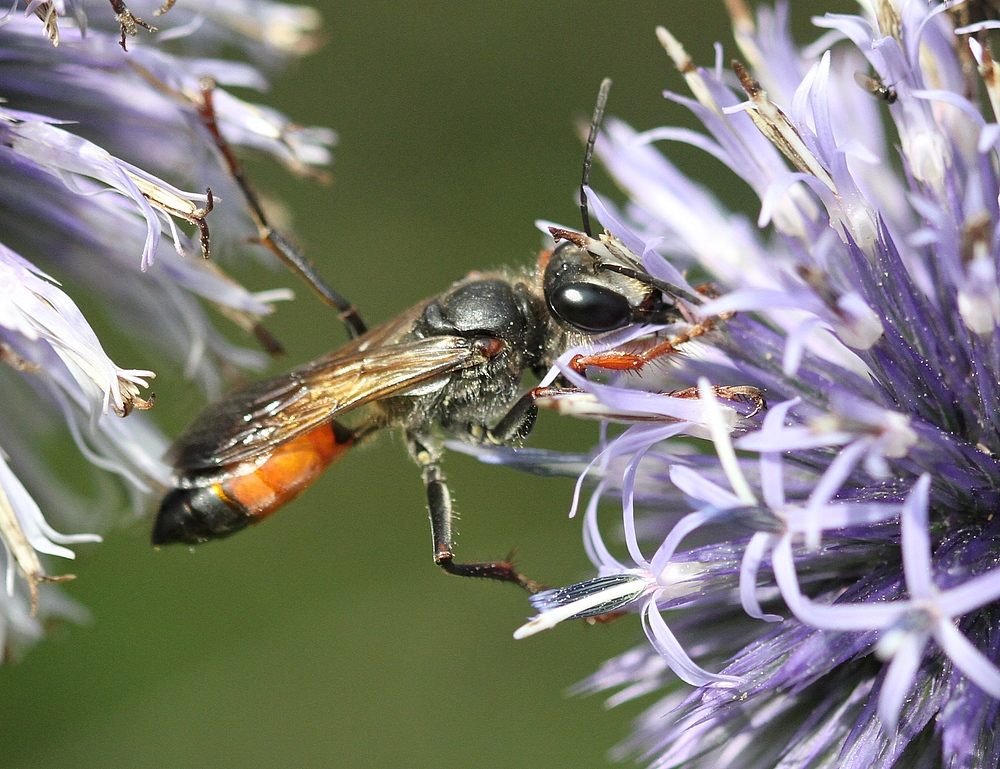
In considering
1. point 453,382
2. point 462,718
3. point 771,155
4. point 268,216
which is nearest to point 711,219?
point 771,155

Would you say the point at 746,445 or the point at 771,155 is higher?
the point at 771,155

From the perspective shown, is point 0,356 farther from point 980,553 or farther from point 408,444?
point 980,553

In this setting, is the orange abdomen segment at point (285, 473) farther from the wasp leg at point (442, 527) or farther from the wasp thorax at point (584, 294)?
the wasp thorax at point (584, 294)

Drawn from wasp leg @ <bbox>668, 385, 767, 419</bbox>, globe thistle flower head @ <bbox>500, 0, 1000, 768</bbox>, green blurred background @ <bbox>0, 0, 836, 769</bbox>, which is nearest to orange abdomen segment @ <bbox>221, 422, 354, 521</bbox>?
globe thistle flower head @ <bbox>500, 0, 1000, 768</bbox>

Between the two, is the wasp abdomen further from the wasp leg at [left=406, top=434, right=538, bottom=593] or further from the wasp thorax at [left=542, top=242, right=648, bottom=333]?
the wasp thorax at [left=542, top=242, right=648, bottom=333]

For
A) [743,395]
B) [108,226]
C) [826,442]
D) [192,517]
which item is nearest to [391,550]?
[192,517]

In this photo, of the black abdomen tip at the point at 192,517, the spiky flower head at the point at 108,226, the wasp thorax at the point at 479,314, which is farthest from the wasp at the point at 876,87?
the black abdomen tip at the point at 192,517
